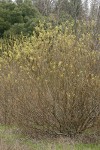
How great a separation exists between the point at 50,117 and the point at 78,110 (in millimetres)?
637

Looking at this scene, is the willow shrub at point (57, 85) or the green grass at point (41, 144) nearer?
the green grass at point (41, 144)

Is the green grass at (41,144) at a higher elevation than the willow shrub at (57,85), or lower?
lower

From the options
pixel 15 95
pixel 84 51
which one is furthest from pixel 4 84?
pixel 84 51

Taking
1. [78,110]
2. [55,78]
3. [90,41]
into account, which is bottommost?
[78,110]

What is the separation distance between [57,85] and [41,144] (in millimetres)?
1315

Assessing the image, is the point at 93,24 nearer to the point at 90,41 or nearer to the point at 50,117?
the point at 90,41

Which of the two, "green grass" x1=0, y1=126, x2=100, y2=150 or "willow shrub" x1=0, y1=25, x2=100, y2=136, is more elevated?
"willow shrub" x1=0, y1=25, x2=100, y2=136

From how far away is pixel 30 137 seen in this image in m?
8.90

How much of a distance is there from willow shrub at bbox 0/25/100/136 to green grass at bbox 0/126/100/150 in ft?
1.54

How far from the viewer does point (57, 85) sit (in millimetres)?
8438

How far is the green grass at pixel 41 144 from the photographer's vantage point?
297 inches

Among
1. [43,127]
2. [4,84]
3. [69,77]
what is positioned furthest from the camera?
[4,84]

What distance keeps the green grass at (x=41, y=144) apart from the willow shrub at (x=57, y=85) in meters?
0.47

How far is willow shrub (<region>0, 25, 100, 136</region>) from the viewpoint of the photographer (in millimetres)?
8438
